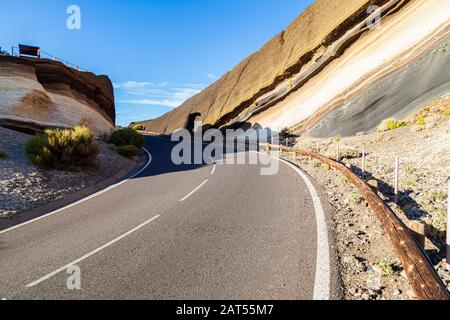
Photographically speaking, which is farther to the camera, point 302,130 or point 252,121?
point 252,121

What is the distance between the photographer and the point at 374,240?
4.49 m

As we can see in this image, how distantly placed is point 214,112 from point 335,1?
22871mm

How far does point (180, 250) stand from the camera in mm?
4504

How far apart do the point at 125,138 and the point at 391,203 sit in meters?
19.4

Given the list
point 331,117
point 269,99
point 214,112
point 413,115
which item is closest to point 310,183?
point 413,115

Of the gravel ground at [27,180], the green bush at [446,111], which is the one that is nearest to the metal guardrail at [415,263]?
the gravel ground at [27,180]

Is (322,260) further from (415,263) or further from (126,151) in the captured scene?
(126,151)

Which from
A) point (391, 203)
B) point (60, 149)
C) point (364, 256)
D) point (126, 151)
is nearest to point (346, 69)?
point (126, 151)

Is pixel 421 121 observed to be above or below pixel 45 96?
below

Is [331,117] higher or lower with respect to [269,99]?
lower

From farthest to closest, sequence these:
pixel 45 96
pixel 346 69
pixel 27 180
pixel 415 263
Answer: pixel 346 69
pixel 45 96
pixel 27 180
pixel 415 263

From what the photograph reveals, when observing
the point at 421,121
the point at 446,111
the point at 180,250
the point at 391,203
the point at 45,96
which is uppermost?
the point at 45,96

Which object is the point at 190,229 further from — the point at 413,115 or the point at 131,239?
the point at 413,115

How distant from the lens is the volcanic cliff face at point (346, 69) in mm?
16734
